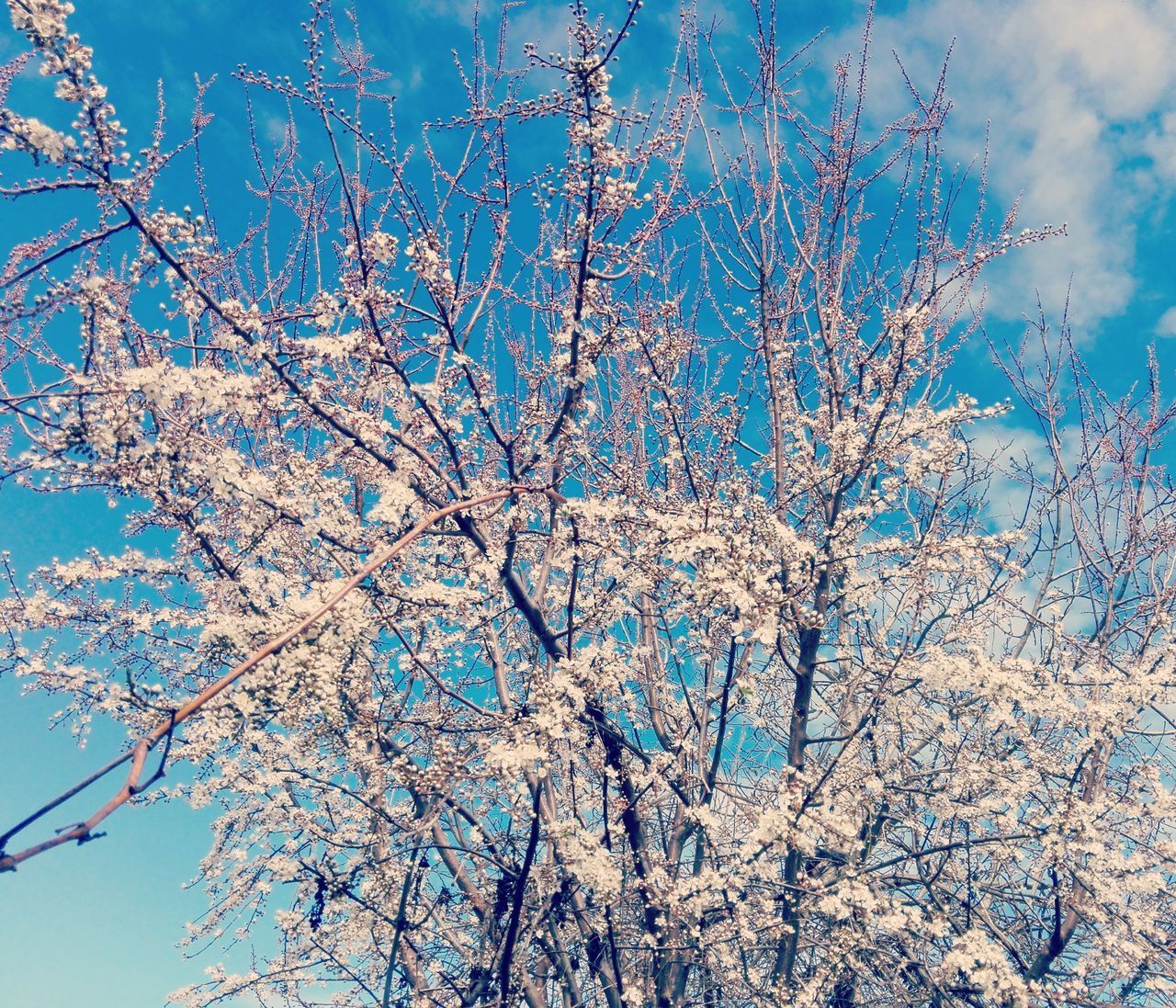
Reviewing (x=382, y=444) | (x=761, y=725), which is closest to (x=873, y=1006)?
(x=761, y=725)

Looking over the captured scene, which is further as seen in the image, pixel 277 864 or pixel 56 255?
pixel 277 864

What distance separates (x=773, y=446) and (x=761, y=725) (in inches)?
128

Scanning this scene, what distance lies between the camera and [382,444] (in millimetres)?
4785

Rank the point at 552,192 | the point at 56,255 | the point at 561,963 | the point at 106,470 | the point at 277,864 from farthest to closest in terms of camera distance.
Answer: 1. the point at 277,864
2. the point at 561,963
3. the point at 552,192
4. the point at 106,470
5. the point at 56,255

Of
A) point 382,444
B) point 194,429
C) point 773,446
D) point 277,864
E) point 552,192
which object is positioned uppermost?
point 773,446

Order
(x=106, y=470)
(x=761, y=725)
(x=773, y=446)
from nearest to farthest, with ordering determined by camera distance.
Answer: (x=106, y=470)
(x=773, y=446)
(x=761, y=725)

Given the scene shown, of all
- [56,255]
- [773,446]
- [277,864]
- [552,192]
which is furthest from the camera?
[773,446]

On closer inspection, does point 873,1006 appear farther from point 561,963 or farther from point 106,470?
point 106,470

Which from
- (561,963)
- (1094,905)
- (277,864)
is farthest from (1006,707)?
(277,864)

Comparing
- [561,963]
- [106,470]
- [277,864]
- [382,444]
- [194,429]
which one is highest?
[382,444]

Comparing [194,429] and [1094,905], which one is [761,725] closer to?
[1094,905]

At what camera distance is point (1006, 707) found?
5770mm

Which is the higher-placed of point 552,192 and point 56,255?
point 552,192

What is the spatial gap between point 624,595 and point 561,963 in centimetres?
284
